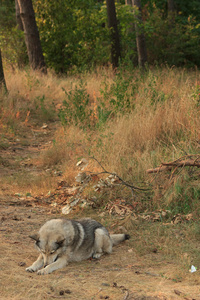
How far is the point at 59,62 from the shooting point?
1788 centimetres

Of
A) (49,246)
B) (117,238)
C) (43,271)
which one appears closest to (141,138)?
(117,238)

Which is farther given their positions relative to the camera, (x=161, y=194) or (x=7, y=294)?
(x=161, y=194)

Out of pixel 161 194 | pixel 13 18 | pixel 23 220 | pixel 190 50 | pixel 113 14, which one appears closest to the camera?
pixel 23 220

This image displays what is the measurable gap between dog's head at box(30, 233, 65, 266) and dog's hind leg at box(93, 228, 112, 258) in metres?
0.60

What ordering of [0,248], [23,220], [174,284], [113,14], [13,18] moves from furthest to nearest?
[13,18]
[113,14]
[23,220]
[0,248]
[174,284]

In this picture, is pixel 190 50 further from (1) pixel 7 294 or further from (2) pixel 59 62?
(1) pixel 7 294

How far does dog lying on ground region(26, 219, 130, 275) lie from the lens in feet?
13.7

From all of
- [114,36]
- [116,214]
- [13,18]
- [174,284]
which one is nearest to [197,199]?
[116,214]

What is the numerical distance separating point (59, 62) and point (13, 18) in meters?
10.7

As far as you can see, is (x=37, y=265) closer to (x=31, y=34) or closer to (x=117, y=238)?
(x=117, y=238)

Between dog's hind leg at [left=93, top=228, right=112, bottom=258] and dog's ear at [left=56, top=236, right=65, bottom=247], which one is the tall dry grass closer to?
dog's hind leg at [left=93, top=228, right=112, bottom=258]

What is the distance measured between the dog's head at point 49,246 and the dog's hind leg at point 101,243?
601 millimetres

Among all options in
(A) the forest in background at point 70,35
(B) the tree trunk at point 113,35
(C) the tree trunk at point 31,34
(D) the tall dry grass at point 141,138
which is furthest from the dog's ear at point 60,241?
(B) the tree trunk at point 113,35

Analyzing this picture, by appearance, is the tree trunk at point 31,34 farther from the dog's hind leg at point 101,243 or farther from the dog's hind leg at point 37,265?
the dog's hind leg at point 37,265
